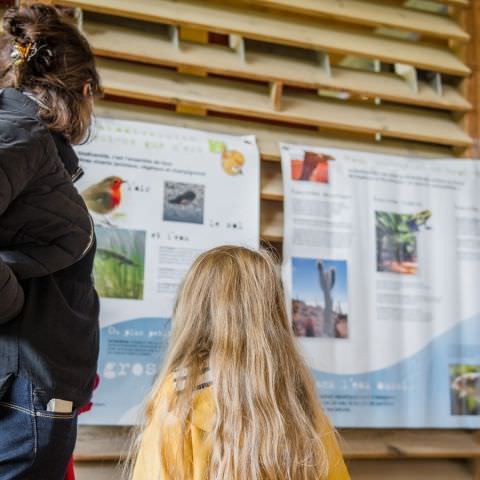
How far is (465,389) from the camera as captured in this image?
10.2 ft

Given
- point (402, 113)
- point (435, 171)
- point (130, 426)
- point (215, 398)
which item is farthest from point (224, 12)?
point (215, 398)

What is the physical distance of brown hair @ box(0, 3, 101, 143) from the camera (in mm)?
1602

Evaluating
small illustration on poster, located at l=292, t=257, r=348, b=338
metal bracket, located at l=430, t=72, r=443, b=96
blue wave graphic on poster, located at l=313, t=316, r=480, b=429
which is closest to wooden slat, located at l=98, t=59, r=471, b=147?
metal bracket, located at l=430, t=72, r=443, b=96

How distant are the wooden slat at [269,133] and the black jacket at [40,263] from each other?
55.6 inches

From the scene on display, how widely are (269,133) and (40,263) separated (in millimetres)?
1876

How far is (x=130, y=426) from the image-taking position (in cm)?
266

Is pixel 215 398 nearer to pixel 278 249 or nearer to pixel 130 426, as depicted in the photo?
pixel 130 426

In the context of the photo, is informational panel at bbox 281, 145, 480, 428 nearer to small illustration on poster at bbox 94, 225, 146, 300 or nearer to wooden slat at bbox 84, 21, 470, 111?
wooden slat at bbox 84, 21, 470, 111

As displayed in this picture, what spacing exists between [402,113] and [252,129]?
0.74 metres

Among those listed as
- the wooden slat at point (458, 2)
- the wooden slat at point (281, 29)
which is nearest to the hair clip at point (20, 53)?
the wooden slat at point (281, 29)

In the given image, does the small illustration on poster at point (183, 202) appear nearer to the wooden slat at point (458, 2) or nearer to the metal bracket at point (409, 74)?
the metal bracket at point (409, 74)

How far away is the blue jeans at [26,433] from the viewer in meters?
1.36

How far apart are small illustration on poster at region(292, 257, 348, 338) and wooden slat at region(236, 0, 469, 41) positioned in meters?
1.09

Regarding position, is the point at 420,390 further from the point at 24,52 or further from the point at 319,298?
the point at 24,52
